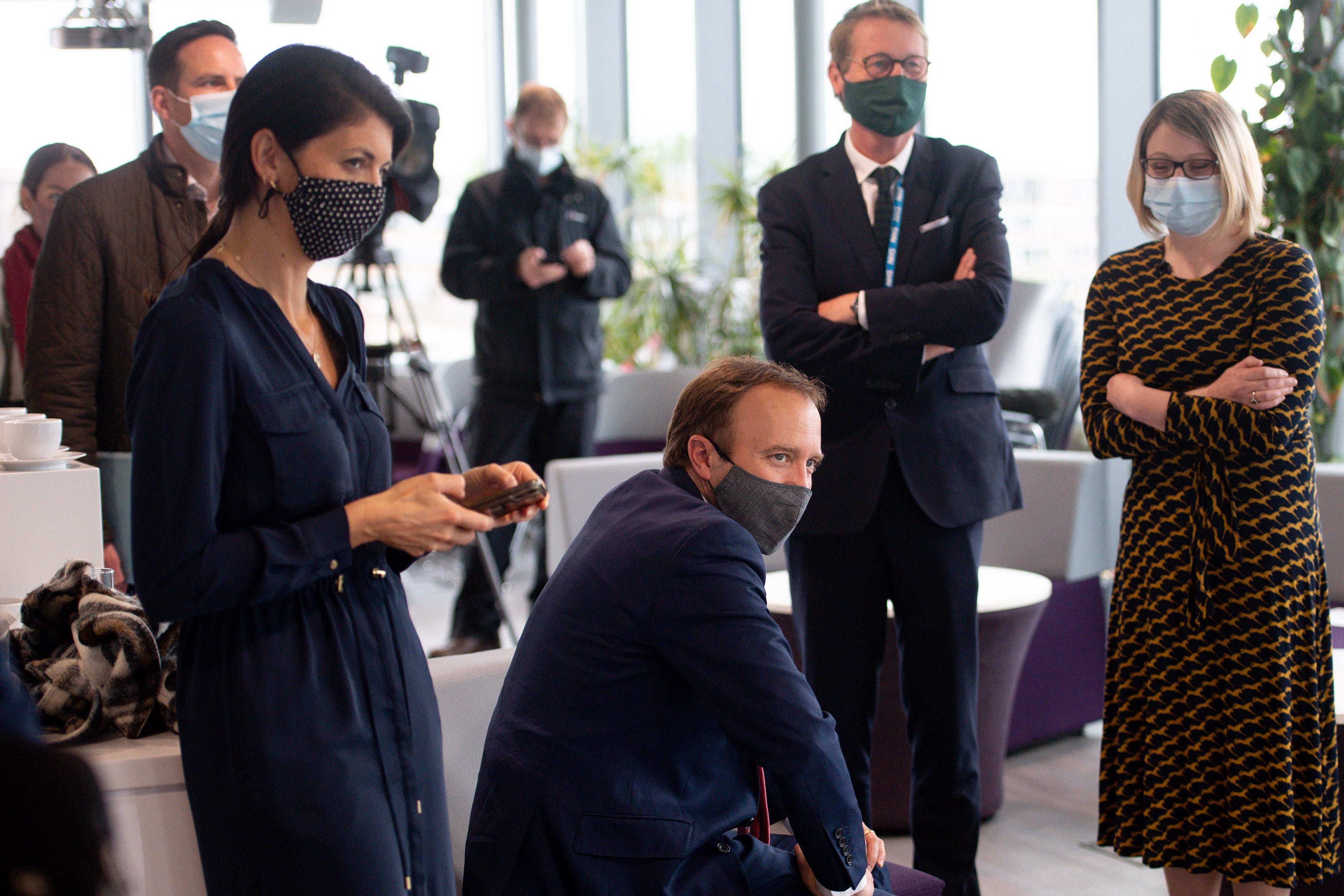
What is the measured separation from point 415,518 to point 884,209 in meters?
1.40

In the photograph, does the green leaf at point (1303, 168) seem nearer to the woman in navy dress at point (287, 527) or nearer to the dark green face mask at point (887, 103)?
the dark green face mask at point (887, 103)

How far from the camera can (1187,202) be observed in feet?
7.36

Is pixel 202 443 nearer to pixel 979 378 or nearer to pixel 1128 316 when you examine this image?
pixel 979 378

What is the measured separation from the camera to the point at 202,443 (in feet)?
4.06

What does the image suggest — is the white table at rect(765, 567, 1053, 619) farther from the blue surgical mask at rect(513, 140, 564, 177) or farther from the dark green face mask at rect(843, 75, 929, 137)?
the blue surgical mask at rect(513, 140, 564, 177)

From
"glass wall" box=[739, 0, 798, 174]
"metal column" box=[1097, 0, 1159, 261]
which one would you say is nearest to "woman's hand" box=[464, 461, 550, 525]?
"metal column" box=[1097, 0, 1159, 261]

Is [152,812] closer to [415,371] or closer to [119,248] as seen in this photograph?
[119,248]

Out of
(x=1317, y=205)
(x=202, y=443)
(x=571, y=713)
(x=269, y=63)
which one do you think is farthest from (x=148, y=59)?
(x=1317, y=205)

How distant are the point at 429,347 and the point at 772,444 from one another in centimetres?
737

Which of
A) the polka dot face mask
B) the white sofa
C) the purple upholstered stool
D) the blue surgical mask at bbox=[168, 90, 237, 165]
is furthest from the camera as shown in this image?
the purple upholstered stool

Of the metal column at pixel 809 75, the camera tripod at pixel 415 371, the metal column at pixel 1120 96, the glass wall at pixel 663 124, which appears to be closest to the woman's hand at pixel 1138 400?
the camera tripod at pixel 415 371

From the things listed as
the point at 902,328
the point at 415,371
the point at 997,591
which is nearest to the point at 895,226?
the point at 902,328

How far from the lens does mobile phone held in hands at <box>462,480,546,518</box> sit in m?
1.36

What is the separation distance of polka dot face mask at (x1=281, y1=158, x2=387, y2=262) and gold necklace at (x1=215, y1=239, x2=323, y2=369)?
6 centimetres
